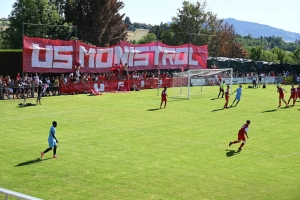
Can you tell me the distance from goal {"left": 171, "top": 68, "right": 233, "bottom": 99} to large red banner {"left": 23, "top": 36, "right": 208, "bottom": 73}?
18.3 ft

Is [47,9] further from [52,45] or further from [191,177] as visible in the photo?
[191,177]

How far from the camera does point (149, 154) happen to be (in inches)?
756

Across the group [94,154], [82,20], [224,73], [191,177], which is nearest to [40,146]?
[94,154]

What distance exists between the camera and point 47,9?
55.9 meters

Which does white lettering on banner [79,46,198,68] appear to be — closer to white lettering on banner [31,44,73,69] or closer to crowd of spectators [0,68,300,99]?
crowd of spectators [0,68,300,99]

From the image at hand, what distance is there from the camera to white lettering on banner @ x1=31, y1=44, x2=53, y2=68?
41188 mm

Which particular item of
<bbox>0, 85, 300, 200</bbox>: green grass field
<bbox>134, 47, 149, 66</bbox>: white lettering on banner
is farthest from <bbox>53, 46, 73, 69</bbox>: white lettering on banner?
<bbox>0, 85, 300, 200</bbox>: green grass field

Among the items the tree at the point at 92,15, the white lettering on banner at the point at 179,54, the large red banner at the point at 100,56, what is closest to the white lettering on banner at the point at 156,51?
the large red banner at the point at 100,56

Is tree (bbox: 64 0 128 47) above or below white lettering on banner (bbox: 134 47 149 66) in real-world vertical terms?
above

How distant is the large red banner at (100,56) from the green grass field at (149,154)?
8.50 meters

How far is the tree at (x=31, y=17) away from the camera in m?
53.4

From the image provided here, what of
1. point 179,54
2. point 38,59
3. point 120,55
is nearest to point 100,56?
point 120,55

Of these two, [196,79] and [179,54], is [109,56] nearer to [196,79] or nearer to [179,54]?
[196,79]

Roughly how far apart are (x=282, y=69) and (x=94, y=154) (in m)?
61.7
